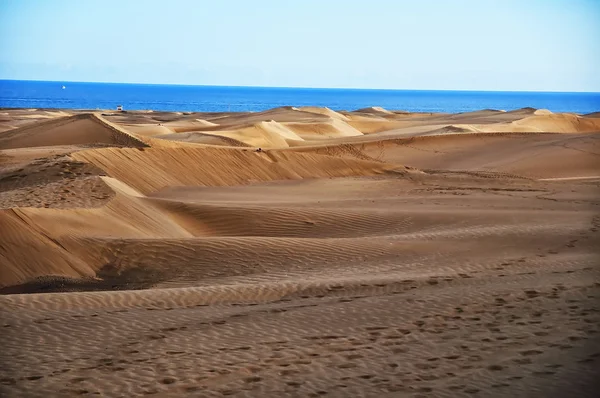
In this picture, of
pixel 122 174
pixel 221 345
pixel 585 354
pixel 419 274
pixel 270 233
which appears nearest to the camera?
pixel 585 354

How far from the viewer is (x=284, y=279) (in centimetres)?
1130

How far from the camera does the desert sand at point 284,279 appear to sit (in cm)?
682

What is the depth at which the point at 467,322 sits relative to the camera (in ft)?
27.2

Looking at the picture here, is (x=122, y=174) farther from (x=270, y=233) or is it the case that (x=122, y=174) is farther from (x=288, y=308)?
(x=288, y=308)

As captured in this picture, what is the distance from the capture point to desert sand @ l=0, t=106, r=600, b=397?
6.82 m

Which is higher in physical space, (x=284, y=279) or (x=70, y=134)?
(x=70, y=134)

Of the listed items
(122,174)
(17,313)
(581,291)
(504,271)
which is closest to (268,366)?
(17,313)

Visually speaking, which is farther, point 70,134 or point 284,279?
point 70,134

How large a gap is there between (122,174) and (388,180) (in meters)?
8.31

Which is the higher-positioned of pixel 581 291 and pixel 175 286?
pixel 581 291

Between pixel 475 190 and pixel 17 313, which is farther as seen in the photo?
pixel 475 190

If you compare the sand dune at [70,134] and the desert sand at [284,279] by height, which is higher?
the sand dune at [70,134]

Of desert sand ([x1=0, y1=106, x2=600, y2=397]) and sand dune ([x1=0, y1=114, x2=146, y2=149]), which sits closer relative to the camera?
desert sand ([x1=0, y1=106, x2=600, y2=397])

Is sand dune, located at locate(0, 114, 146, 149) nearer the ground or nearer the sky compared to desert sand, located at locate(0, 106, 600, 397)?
nearer the sky
